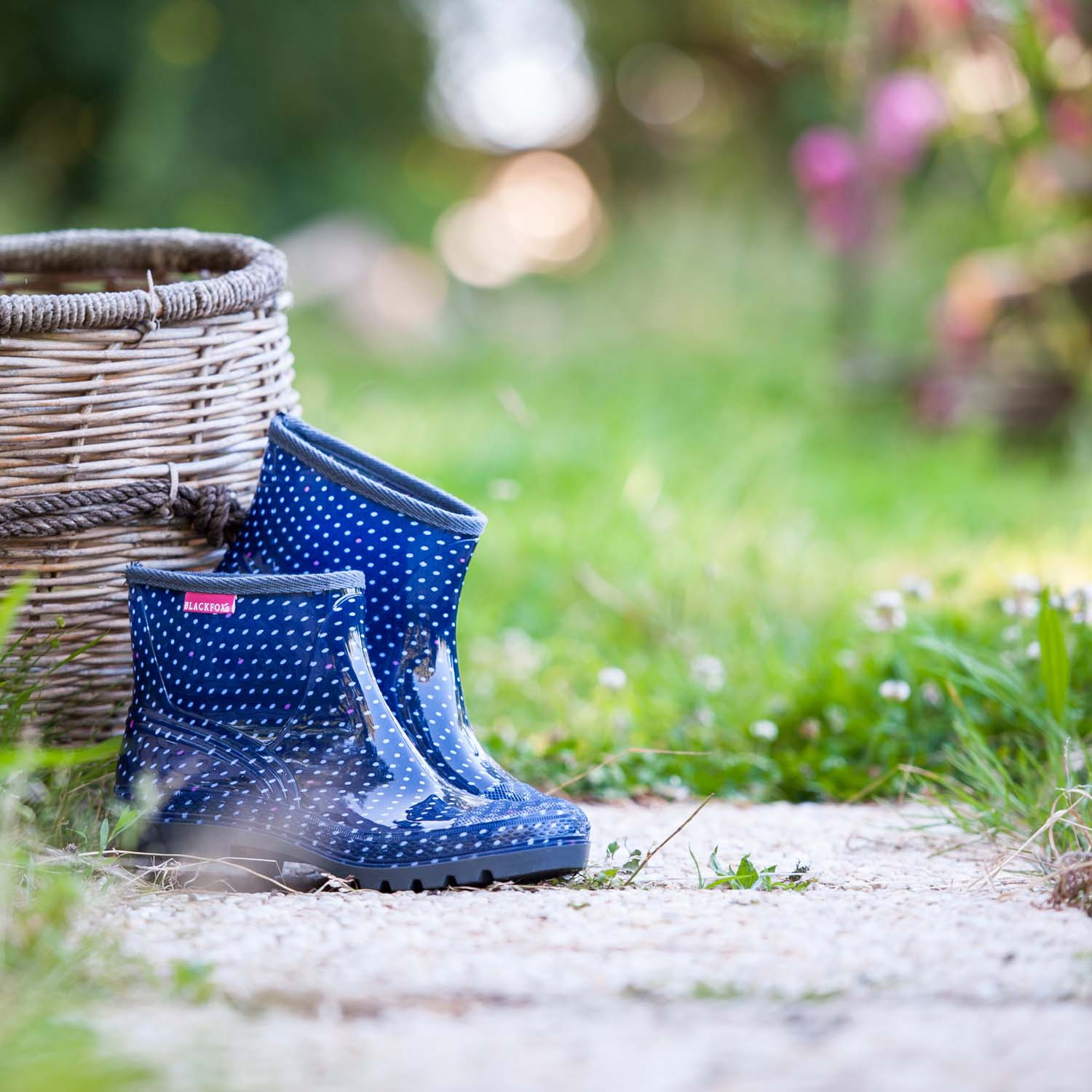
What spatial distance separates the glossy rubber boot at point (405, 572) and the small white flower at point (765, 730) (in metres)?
0.62

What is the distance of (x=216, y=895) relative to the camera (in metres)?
1.48

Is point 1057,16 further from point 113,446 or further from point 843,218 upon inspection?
point 113,446

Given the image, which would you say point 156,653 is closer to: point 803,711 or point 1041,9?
point 803,711

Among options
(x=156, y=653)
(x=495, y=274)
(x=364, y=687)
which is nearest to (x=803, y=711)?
(x=364, y=687)

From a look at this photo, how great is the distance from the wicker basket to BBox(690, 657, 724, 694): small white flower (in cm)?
98

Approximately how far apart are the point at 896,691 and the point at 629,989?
116cm

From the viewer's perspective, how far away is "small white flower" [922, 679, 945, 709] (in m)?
2.24

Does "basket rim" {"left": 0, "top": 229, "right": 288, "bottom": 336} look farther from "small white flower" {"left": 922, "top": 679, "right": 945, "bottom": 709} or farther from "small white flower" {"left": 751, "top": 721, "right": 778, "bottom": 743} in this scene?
"small white flower" {"left": 922, "top": 679, "right": 945, "bottom": 709}

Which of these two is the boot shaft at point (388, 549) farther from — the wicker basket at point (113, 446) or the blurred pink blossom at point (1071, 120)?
the blurred pink blossom at point (1071, 120)

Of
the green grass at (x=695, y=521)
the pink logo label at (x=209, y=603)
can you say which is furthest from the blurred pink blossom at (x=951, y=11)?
the pink logo label at (x=209, y=603)

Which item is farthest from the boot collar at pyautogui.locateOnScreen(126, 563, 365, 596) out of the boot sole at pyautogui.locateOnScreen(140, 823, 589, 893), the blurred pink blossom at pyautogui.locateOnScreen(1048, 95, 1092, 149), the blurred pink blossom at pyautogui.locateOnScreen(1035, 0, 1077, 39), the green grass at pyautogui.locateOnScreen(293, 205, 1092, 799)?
the blurred pink blossom at pyautogui.locateOnScreen(1048, 95, 1092, 149)

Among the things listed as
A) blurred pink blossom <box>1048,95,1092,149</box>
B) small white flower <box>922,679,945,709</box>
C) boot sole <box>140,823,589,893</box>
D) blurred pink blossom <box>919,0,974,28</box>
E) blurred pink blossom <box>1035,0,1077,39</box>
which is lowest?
boot sole <box>140,823,589,893</box>

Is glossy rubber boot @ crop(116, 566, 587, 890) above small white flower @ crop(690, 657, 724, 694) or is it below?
above

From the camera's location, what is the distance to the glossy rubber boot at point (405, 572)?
165 cm
